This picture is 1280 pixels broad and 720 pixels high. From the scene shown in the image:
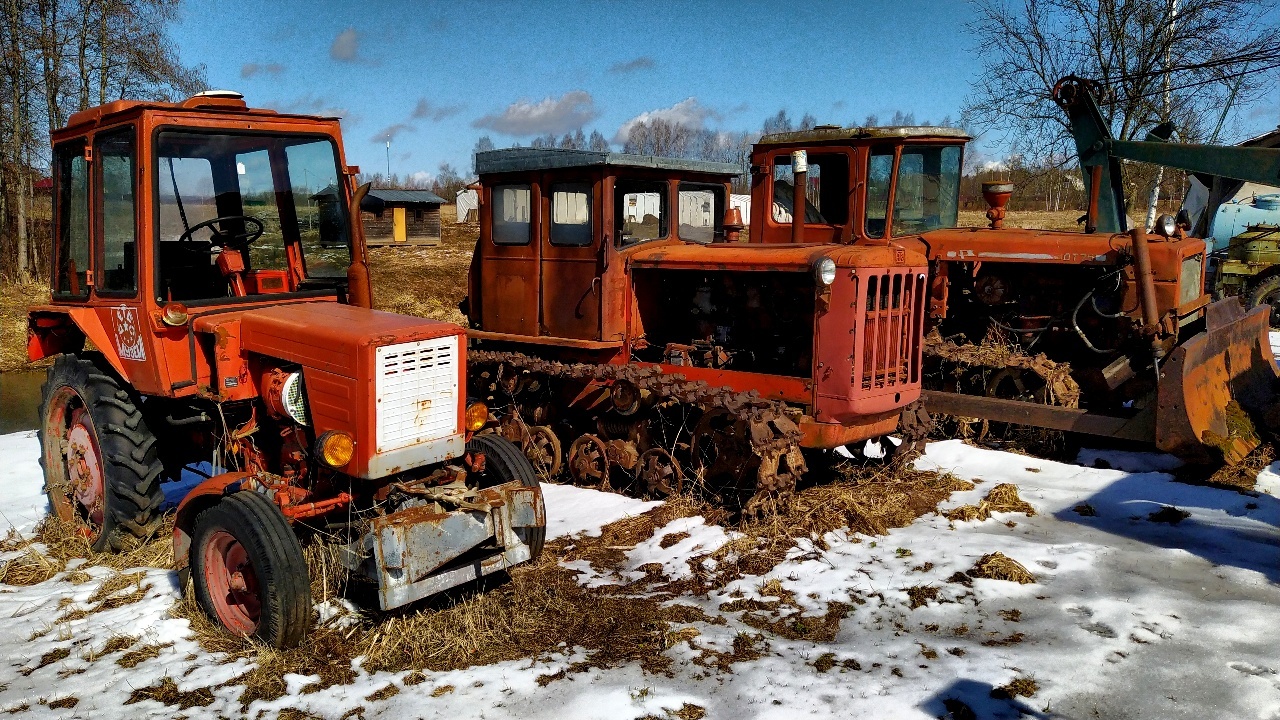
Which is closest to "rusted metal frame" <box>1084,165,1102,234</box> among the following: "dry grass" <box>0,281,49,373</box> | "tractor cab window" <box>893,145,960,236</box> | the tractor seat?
"tractor cab window" <box>893,145,960,236</box>

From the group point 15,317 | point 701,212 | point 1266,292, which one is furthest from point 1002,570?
point 15,317

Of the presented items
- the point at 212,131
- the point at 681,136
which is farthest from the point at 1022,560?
the point at 681,136

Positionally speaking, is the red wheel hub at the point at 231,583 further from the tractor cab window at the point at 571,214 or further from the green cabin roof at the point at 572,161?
the green cabin roof at the point at 572,161

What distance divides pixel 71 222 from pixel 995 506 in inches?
259

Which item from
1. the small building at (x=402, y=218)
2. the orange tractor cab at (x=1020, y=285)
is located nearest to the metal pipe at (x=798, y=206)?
the orange tractor cab at (x=1020, y=285)

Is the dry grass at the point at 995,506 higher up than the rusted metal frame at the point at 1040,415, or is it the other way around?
the rusted metal frame at the point at 1040,415

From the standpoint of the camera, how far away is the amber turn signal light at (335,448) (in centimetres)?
410

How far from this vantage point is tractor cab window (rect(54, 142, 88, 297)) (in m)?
5.50

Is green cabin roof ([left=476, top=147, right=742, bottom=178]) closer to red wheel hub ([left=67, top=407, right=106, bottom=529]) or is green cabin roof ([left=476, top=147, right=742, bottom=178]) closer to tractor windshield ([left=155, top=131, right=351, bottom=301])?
tractor windshield ([left=155, top=131, right=351, bottom=301])

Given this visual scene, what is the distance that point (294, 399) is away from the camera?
4578 mm

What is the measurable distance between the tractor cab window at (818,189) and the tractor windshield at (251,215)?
14.6 feet

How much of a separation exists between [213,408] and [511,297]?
2857 millimetres

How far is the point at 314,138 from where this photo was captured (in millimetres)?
5633

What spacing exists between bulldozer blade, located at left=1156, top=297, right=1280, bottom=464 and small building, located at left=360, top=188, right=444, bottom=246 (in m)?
24.5
